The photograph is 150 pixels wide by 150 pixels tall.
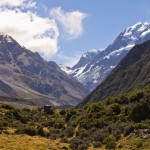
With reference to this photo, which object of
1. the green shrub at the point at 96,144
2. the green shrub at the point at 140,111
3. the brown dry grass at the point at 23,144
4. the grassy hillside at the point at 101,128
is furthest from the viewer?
the green shrub at the point at 140,111

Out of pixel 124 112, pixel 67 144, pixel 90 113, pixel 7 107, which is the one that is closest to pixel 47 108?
pixel 7 107

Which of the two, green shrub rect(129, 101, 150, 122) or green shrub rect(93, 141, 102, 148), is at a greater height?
green shrub rect(129, 101, 150, 122)

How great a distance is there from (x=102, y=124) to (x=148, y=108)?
8.81 metres

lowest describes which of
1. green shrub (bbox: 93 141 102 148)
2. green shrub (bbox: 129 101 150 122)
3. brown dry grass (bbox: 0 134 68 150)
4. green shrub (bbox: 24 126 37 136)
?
green shrub (bbox: 93 141 102 148)

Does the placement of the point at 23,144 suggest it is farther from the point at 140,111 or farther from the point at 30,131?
the point at 140,111

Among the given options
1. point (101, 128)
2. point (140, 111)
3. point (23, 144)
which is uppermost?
point (140, 111)

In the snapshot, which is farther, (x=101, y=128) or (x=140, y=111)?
(x=101, y=128)

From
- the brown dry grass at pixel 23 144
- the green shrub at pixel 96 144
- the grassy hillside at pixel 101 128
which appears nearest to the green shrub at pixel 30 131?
the grassy hillside at pixel 101 128

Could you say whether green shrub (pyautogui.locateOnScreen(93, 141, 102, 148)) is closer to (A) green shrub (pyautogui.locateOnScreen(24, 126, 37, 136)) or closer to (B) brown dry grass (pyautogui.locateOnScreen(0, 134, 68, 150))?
(B) brown dry grass (pyautogui.locateOnScreen(0, 134, 68, 150))

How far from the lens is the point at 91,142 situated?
2377 inches

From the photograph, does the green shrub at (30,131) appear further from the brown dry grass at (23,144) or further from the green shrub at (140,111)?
the green shrub at (140,111)

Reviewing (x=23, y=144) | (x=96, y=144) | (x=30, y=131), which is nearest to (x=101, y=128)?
(x=96, y=144)

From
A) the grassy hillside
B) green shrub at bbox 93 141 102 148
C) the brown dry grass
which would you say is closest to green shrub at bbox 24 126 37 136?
the grassy hillside

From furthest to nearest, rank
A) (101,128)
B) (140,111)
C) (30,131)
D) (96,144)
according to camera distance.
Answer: (30,131), (101,128), (140,111), (96,144)
